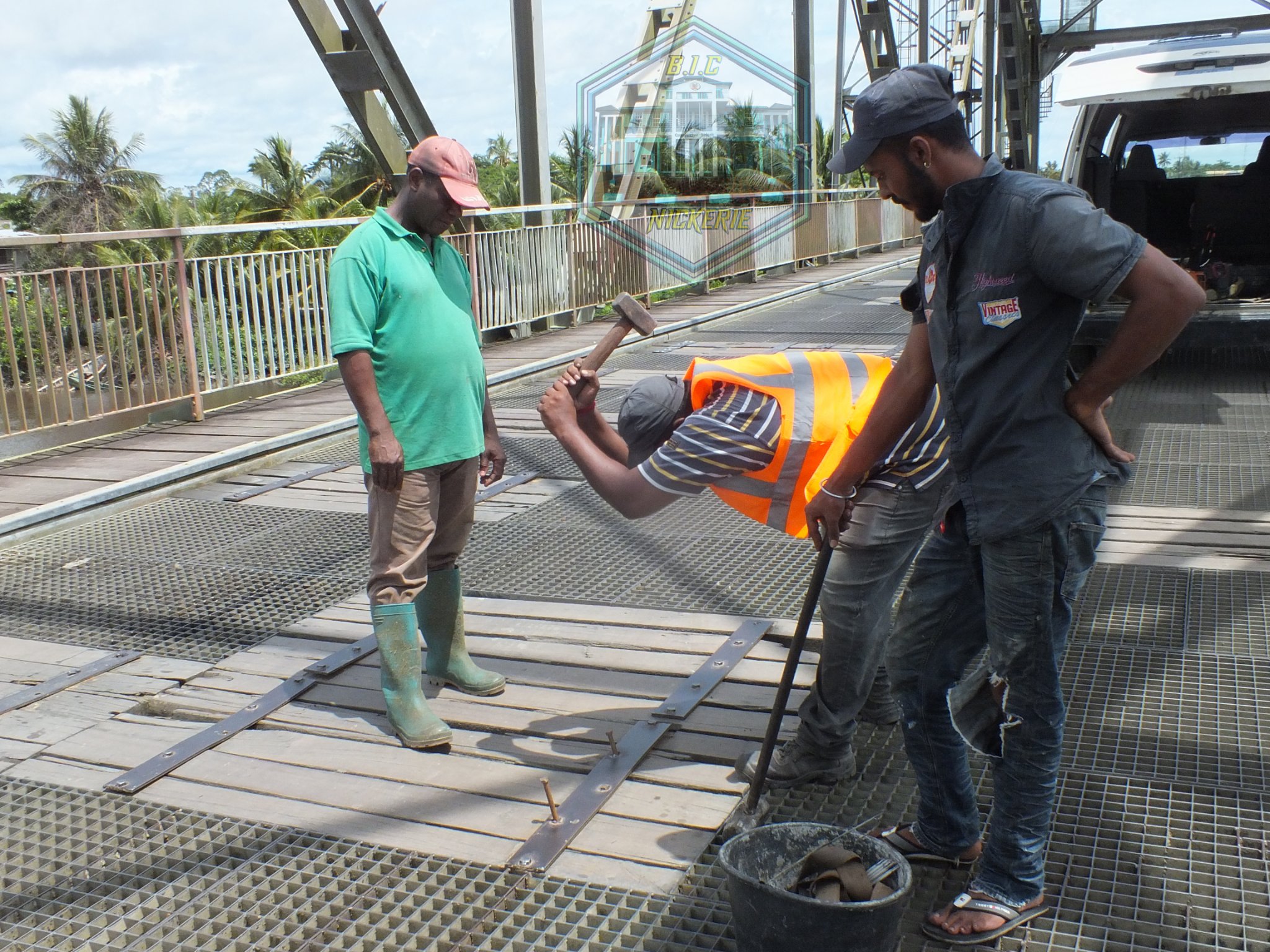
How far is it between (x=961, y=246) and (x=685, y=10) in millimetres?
14749

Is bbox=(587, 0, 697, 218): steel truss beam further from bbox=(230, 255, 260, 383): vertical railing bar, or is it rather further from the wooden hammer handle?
the wooden hammer handle

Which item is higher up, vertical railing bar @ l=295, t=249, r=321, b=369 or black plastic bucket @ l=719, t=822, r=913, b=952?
vertical railing bar @ l=295, t=249, r=321, b=369

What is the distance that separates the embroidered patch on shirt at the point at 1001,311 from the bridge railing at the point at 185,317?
3.33 meters

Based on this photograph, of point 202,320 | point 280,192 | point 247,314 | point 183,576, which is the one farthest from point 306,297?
point 280,192

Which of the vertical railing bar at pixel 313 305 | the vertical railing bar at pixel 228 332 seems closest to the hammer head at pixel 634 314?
the vertical railing bar at pixel 228 332

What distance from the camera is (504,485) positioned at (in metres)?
6.54

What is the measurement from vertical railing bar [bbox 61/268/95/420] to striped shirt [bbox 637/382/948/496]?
→ 17.6ft

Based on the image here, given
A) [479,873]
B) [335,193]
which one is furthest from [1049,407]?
[335,193]

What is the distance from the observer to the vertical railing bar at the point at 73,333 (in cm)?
698

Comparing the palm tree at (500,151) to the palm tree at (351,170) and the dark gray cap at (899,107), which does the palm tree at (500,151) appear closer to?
the palm tree at (351,170)

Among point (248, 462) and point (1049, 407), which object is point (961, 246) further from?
point (248, 462)

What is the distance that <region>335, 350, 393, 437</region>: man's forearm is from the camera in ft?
10.7

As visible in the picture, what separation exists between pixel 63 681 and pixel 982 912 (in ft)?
9.97

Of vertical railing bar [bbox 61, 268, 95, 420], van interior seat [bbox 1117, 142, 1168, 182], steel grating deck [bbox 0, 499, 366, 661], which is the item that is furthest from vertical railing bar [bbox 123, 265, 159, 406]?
van interior seat [bbox 1117, 142, 1168, 182]
